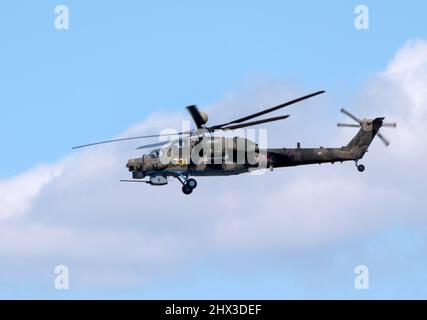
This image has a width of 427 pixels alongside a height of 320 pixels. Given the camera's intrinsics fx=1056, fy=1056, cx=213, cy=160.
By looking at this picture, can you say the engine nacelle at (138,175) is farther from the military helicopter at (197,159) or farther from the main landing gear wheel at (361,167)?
the main landing gear wheel at (361,167)

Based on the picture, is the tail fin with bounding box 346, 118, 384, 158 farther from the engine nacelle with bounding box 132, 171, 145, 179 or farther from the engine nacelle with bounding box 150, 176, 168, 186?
the engine nacelle with bounding box 132, 171, 145, 179

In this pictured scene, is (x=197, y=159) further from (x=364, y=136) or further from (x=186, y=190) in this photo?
(x=364, y=136)

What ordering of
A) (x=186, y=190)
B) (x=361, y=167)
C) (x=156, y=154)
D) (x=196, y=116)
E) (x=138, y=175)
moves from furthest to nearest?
(x=361, y=167) < (x=156, y=154) < (x=138, y=175) < (x=186, y=190) < (x=196, y=116)

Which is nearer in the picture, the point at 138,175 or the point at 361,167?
the point at 138,175

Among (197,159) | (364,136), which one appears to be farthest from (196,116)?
(364,136)

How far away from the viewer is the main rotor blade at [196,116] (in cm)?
8244

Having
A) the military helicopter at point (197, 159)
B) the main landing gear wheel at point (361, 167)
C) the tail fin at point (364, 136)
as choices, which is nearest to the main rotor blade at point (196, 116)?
the military helicopter at point (197, 159)

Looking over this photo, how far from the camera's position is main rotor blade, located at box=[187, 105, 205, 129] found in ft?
270

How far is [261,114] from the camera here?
259 ft

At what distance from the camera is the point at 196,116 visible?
276 ft

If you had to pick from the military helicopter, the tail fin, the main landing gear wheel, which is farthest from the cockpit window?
the main landing gear wheel
